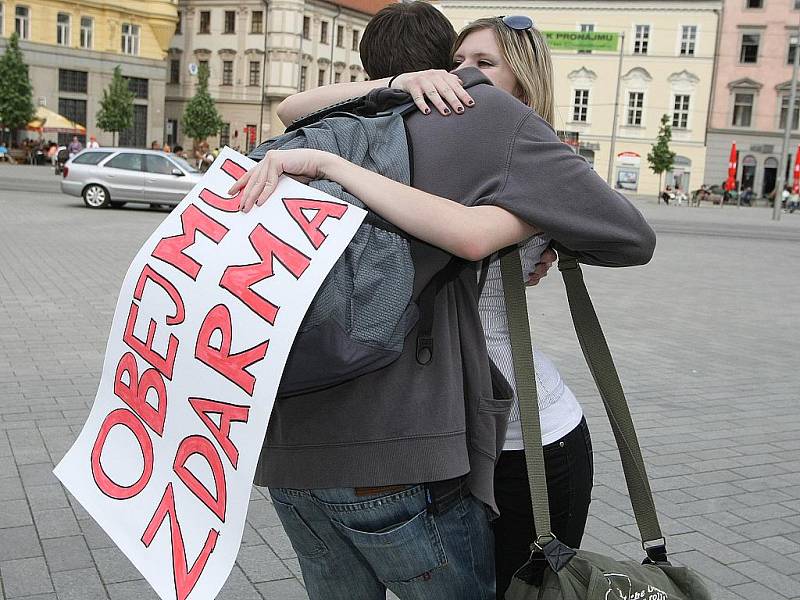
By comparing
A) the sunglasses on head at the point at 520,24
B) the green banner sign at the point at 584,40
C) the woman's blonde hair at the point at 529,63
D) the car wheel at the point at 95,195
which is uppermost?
the green banner sign at the point at 584,40

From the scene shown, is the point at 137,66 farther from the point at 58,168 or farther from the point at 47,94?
the point at 58,168

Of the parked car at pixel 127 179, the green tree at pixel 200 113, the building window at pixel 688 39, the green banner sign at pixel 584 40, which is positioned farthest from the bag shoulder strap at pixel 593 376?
the building window at pixel 688 39

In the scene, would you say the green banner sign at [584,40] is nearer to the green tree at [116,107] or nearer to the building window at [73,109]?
the green tree at [116,107]

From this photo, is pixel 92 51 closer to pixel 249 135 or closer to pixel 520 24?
pixel 249 135

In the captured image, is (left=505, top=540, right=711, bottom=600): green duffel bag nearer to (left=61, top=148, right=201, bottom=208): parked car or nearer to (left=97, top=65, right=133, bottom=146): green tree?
(left=61, top=148, right=201, bottom=208): parked car

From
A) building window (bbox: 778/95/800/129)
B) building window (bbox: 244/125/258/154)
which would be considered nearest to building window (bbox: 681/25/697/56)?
building window (bbox: 778/95/800/129)

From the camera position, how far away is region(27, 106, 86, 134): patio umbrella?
49.7 metres

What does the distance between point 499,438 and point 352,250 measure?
0.43 metres

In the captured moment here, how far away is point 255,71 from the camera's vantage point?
69.8 meters

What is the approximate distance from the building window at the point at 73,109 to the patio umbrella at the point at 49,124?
5379 millimetres

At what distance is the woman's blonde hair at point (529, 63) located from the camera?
179 cm

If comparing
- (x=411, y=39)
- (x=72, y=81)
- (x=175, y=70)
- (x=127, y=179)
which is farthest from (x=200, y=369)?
(x=175, y=70)

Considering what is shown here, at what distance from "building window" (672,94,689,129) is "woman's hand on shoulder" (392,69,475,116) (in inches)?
2517

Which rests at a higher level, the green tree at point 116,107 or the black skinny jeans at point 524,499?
the green tree at point 116,107
